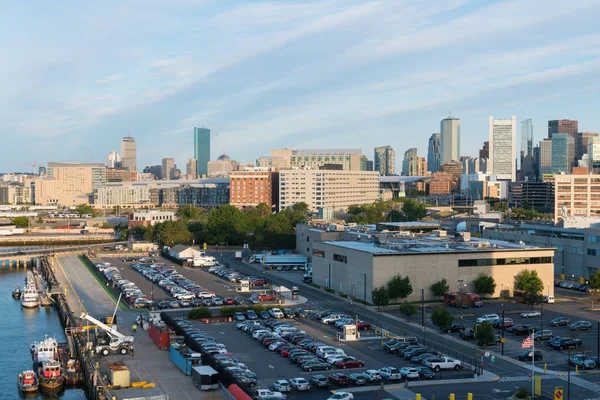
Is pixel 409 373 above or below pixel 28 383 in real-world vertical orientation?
above

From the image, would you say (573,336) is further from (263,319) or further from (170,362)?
(170,362)

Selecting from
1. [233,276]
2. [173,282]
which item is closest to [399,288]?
[233,276]

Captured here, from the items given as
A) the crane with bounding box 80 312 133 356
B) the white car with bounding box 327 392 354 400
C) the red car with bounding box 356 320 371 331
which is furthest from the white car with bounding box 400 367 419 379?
the crane with bounding box 80 312 133 356

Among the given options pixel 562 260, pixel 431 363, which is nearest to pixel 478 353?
pixel 431 363

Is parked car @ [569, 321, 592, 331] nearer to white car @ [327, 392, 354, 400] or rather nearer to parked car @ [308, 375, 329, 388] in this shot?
parked car @ [308, 375, 329, 388]

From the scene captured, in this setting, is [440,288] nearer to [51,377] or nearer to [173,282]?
[173,282]

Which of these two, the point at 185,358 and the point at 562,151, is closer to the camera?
the point at 185,358

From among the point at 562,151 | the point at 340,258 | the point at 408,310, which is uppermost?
the point at 562,151
